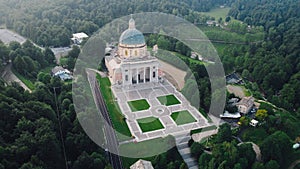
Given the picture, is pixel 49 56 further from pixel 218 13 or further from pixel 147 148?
pixel 218 13

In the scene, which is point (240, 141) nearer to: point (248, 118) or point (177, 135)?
point (248, 118)

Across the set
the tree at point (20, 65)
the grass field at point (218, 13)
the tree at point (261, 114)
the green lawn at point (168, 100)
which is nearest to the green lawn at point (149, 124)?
the green lawn at point (168, 100)

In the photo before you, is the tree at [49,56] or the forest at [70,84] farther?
the tree at [49,56]

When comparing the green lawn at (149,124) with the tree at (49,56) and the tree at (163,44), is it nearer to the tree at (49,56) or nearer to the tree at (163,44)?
the tree at (49,56)

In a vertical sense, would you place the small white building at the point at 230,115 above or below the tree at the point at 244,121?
below

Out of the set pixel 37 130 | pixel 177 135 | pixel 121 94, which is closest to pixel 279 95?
pixel 177 135

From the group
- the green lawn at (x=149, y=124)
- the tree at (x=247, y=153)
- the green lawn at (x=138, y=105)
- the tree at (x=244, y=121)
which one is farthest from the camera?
the green lawn at (x=138, y=105)

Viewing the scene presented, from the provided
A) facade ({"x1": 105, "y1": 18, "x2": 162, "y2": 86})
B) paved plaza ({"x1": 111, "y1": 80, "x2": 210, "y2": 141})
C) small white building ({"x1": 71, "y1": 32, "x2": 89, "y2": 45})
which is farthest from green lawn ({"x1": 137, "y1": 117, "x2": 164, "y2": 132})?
small white building ({"x1": 71, "y1": 32, "x2": 89, "y2": 45})
